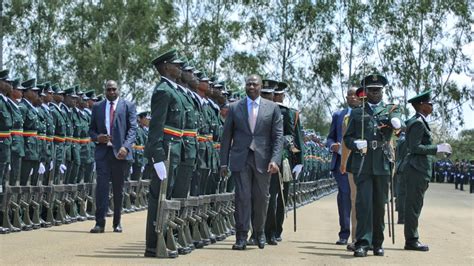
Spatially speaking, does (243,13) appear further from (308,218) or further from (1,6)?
(308,218)

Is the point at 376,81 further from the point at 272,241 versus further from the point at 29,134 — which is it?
the point at 29,134

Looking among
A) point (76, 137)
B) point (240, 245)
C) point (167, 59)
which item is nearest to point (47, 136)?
point (76, 137)

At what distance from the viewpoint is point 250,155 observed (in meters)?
12.3

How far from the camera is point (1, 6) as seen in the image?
172ft

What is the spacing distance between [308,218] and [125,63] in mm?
36989

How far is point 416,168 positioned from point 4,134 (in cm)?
596

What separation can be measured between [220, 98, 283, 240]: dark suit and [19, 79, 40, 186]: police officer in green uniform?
418 cm

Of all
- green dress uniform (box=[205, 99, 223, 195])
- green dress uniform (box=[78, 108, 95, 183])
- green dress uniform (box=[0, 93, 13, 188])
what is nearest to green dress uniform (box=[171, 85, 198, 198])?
green dress uniform (box=[205, 99, 223, 195])

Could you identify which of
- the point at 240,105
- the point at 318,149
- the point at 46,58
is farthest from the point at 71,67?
the point at 240,105

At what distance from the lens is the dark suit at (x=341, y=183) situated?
46.3ft

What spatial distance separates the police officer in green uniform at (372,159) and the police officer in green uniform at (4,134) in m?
5.13

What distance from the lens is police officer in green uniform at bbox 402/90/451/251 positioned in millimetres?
12961

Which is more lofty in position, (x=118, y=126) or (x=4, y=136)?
(x=118, y=126)

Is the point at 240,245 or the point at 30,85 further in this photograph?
the point at 30,85
